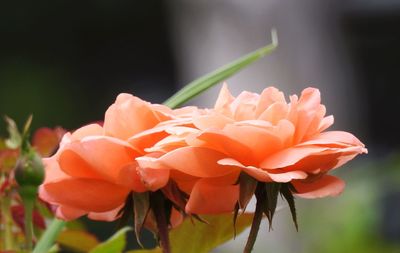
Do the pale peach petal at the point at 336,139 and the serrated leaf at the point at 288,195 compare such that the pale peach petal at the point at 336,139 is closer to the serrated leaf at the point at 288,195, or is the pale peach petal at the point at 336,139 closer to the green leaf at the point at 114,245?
the serrated leaf at the point at 288,195

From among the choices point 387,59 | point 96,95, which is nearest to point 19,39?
point 96,95

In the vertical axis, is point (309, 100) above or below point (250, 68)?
above

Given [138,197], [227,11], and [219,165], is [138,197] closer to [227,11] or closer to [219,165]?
[219,165]

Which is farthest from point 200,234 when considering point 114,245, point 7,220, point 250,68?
point 250,68

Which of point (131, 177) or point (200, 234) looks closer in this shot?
point (131, 177)

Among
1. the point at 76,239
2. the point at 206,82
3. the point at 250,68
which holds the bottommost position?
the point at 250,68

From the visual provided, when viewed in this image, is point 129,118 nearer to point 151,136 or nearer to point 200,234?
point 151,136
